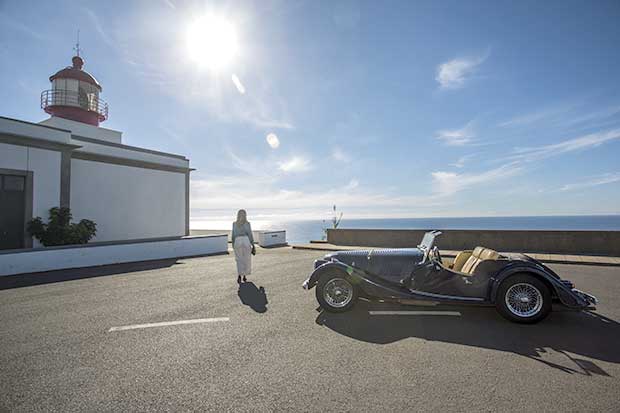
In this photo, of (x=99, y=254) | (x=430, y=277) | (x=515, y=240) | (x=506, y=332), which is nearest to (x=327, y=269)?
(x=430, y=277)

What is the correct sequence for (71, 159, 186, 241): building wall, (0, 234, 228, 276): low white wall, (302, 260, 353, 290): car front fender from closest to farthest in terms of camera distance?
(302, 260, 353, 290): car front fender < (0, 234, 228, 276): low white wall < (71, 159, 186, 241): building wall

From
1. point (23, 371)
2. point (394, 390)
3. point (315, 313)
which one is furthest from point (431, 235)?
A: point (23, 371)

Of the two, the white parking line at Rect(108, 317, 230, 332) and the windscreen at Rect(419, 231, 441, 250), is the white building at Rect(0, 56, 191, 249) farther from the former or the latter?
the windscreen at Rect(419, 231, 441, 250)

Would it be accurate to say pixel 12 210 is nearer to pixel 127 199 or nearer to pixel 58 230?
pixel 58 230

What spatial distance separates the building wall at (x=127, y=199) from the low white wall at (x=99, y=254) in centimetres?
501

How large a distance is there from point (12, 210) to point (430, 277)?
52.6 feet

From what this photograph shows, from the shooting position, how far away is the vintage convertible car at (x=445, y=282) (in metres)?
Result: 4.80

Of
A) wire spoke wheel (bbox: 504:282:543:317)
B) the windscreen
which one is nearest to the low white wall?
the windscreen

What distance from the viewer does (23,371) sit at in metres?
3.36

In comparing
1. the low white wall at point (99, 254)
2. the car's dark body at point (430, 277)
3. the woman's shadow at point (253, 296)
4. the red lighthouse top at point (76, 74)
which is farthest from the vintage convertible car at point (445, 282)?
the red lighthouse top at point (76, 74)

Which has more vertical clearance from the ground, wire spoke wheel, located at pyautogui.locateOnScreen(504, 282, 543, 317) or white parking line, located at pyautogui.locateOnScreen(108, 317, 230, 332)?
wire spoke wheel, located at pyautogui.locateOnScreen(504, 282, 543, 317)

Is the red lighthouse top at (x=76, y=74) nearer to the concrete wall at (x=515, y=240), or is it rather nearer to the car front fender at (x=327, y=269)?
the concrete wall at (x=515, y=240)

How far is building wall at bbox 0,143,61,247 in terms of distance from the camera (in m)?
12.2

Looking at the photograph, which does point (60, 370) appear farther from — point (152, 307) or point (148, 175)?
point (148, 175)
